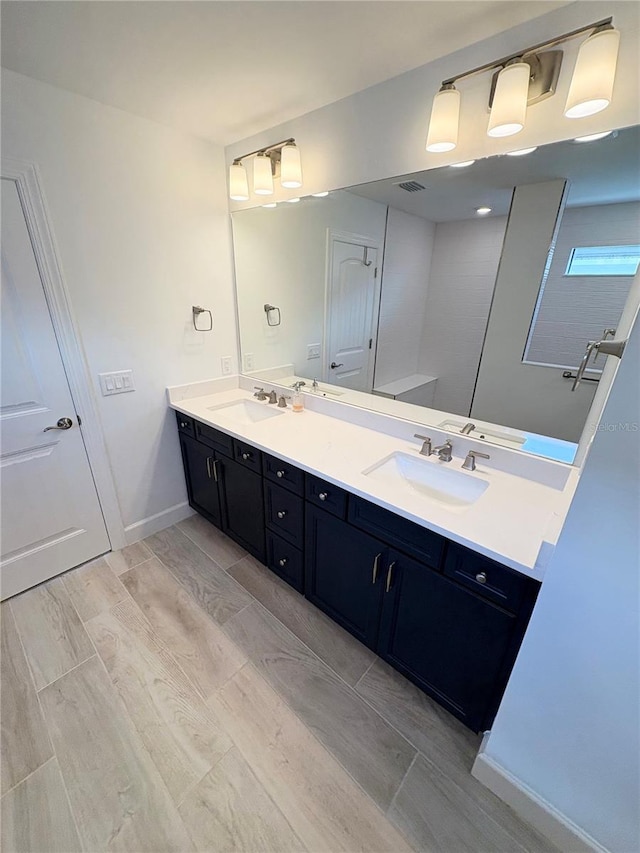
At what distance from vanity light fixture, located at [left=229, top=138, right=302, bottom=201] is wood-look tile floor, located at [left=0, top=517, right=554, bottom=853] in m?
2.18

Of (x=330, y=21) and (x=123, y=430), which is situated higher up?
(x=330, y=21)

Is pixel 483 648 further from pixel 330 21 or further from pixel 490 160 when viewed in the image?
pixel 330 21

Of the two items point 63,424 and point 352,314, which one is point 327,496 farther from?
point 63,424

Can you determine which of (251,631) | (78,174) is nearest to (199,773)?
(251,631)

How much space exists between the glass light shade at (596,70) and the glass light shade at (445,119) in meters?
0.33

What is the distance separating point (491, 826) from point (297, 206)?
9.03 feet

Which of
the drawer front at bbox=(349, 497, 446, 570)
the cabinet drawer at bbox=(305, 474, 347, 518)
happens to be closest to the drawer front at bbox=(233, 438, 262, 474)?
the cabinet drawer at bbox=(305, 474, 347, 518)

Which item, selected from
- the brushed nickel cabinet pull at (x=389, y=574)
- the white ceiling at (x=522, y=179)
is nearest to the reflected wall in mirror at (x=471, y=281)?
the white ceiling at (x=522, y=179)

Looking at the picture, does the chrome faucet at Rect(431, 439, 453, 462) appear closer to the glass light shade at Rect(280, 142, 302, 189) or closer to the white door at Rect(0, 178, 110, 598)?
the glass light shade at Rect(280, 142, 302, 189)

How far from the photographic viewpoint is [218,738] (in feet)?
4.07

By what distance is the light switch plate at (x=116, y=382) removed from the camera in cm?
184

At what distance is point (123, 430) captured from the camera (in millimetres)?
1988

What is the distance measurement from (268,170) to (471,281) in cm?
122

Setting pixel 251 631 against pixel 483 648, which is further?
pixel 251 631
